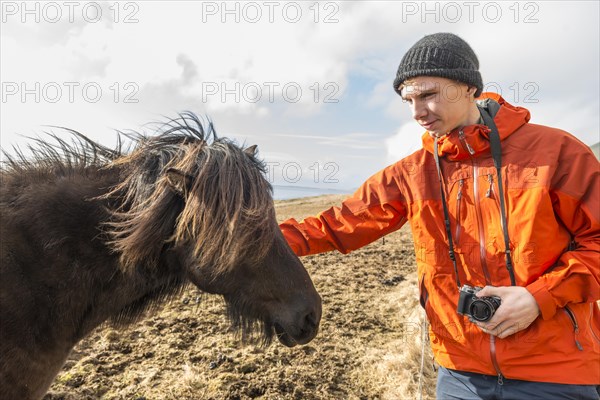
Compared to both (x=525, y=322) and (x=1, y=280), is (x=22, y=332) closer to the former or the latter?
(x=1, y=280)

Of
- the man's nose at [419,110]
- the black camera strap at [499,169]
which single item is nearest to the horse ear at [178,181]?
the man's nose at [419,110]

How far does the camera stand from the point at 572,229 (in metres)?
2.37

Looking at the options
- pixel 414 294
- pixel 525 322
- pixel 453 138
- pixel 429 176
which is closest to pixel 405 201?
pixel 429 176

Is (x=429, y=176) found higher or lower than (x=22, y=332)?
higher

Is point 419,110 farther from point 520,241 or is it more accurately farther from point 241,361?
point 241,361

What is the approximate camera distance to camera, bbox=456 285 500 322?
2.26 meters

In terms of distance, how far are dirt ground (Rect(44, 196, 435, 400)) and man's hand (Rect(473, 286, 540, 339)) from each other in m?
2.02

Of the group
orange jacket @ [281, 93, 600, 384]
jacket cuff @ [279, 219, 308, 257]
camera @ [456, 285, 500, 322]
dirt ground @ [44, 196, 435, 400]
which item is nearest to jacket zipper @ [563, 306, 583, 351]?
orange jacket @ [281, 93, 600, 384]

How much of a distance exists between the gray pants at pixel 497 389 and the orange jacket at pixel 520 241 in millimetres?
57

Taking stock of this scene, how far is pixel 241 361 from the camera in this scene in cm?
477

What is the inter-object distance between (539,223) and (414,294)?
5184mm

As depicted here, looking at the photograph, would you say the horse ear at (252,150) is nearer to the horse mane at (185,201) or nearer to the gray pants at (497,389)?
the horse mane at (185,201)

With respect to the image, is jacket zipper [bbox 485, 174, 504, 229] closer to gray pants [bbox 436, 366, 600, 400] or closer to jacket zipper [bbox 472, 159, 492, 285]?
jacket zipper [bbox 472, 159, 492, 285]

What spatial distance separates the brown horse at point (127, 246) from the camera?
2.31 metres
